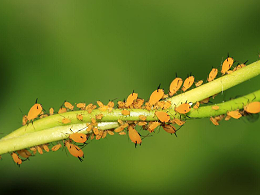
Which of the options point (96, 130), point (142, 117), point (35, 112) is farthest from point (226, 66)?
point (35, 112)

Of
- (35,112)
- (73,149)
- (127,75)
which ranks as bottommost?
(73,149)

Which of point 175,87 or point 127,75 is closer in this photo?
point 175,87

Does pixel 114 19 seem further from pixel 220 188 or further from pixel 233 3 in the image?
pixel 220 188

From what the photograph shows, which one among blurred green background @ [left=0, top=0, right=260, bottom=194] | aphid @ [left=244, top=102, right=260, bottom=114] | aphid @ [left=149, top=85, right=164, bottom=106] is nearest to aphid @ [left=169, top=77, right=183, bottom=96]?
aphid @ [left=149, top=85, right=164, bottom=106]

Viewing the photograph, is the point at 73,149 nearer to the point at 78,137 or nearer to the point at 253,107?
the point at 78,137

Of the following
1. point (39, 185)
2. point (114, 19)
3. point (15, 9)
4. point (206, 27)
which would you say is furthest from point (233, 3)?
point (39, 185)

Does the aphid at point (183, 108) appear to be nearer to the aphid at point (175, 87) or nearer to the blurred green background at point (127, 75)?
the aphid at point (175, 87)

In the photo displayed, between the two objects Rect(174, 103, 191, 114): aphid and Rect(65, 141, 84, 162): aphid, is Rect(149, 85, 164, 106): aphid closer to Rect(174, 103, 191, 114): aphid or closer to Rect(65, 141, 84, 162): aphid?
Rect(174, 103, 191, 114): aphid
